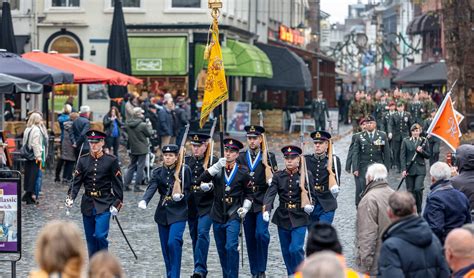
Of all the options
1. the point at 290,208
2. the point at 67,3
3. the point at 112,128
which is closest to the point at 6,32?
the point at 112,128

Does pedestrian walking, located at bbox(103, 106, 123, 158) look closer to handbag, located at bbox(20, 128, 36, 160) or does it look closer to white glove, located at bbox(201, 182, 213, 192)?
handbag, located at bbox(20, 128, 36, 160)

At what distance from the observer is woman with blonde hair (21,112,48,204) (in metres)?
23.1

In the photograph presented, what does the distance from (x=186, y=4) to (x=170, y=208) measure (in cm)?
3270

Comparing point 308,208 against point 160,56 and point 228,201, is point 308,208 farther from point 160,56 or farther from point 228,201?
point 160,56

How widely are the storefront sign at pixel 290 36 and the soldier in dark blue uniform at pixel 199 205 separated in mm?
47318

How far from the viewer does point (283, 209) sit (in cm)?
1470

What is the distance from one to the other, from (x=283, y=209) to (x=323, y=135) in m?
1.77

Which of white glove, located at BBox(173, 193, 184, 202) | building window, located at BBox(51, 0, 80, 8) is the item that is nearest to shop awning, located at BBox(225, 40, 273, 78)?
building window, located at BBox(51, 0, 80, 8)

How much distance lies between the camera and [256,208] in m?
15.6

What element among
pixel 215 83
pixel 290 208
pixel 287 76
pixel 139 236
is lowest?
pixel 139 236

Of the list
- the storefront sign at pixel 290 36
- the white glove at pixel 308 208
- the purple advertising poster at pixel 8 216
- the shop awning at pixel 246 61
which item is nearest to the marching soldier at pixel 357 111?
the shop awning at pixel 246 61

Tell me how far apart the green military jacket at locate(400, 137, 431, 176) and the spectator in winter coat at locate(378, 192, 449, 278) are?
36.6 ft

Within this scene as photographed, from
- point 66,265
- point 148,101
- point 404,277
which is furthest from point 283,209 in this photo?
point 148,101

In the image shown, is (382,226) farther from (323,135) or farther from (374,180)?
(323,135)
